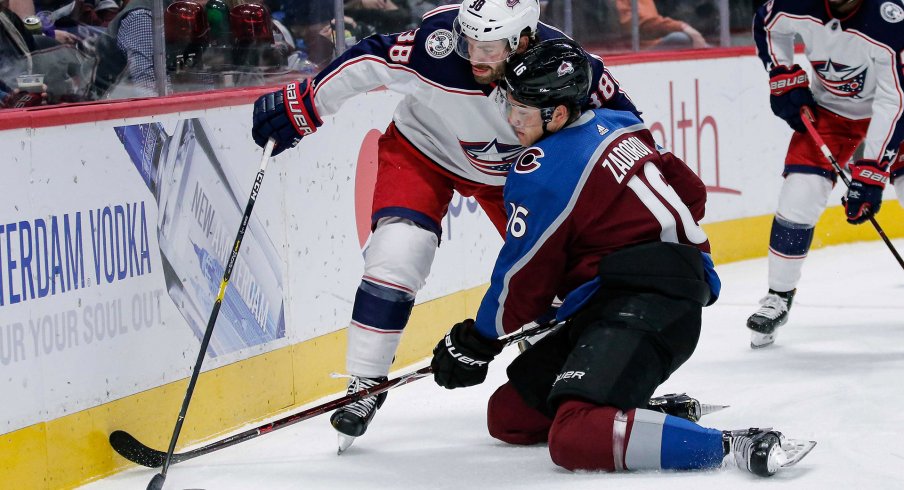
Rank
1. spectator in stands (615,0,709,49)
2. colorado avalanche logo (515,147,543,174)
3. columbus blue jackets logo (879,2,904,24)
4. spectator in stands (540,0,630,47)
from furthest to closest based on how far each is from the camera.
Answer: spectator in stands (615,0,709,49) < spectator in stands (540,0,630,47) < columbus blue jackets logo (879,2,904,24) < colorado avalanche logo (515,147,543,174)

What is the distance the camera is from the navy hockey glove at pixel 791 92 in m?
4.50

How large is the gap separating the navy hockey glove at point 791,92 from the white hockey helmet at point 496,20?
1.69m

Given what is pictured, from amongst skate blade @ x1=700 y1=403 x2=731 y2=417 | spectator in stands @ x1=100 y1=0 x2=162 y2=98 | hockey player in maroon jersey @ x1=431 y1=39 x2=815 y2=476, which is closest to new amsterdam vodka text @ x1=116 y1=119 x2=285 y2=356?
spectator in stands @ x1=100 y1=0 x2=162 y2=98

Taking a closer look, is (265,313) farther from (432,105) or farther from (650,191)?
(650,191)

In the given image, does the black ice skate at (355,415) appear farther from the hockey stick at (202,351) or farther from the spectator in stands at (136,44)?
the spectator in stands at (136,44)

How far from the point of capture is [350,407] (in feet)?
10.5

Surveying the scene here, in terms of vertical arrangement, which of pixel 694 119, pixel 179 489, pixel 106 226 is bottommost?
pixel 694 119

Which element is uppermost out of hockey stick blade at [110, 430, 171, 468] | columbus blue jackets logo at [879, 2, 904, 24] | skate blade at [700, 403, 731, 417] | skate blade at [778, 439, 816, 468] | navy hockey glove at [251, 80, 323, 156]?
columbus blue jackets logo at [879, 2, 904, 24]

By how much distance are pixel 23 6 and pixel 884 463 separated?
2.31 metres

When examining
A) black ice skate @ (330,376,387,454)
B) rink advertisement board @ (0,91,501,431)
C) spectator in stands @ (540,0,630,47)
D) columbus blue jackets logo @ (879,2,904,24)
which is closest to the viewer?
rink advertisement board @ (0,91,501,431)

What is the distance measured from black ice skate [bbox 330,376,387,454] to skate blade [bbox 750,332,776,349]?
5.43 ft

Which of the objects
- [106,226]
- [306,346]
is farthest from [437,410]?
[106,226]

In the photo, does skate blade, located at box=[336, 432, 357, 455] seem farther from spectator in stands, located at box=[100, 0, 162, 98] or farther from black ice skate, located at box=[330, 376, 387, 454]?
spectator in stands, located at box=[100, 0, 162, 98]

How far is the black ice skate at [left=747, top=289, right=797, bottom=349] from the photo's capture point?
172 inches
